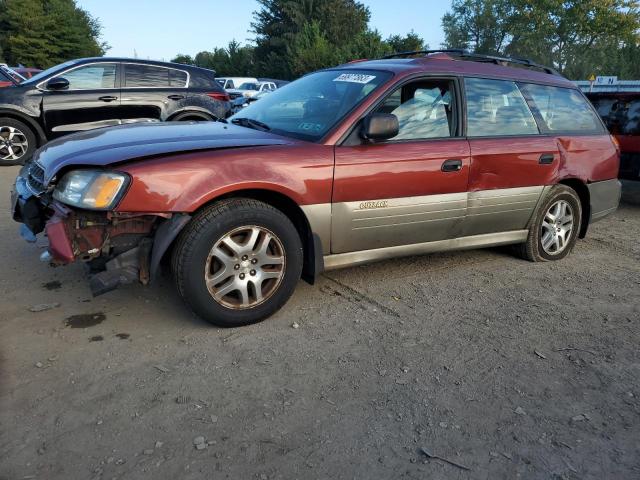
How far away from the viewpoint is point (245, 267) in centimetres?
335

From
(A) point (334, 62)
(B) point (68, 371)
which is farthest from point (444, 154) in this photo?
(A) point (334, 62)

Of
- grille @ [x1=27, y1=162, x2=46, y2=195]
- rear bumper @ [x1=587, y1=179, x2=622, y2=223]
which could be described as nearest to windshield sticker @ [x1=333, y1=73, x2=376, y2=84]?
grille @ [x1=27, y1=162, x2=46, y2=195]

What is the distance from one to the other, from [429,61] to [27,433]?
355cm

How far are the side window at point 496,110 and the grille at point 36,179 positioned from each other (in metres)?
3.00

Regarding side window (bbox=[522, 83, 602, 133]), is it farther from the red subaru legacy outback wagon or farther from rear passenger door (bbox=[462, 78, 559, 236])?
rear passenger door (bbox=[462, 78, 559, 236])

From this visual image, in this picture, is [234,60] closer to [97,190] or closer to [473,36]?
[473,36]

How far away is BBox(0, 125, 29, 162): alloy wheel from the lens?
8.47 m

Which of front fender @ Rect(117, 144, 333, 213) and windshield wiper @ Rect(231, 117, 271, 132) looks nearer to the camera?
front fender @ Rect(117, 144, 333, 213)

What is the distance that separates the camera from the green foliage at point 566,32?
41.1m

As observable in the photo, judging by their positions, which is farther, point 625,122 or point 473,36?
point 473,36

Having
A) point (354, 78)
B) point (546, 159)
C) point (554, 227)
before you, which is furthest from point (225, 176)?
point (554, 227)

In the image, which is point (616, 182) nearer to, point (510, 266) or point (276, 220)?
point (510, 266)

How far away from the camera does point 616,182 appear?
5320 mm

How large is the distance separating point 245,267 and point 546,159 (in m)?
2.78
